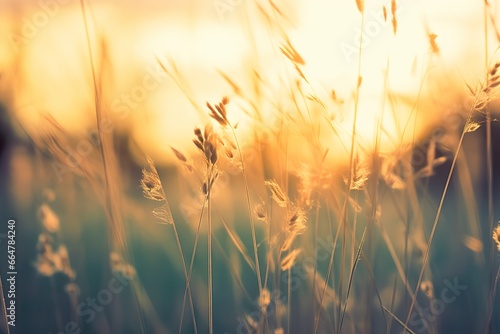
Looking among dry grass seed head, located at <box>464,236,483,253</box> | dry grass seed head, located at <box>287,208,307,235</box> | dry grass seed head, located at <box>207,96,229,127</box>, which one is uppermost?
dry grass seed head, located at <box>207,96,229,127</box>

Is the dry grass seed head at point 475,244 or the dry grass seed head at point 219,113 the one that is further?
the dry grass seed head at point 475,244

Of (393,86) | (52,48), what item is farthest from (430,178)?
(52,48)

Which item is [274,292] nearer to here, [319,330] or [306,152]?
[319,330]

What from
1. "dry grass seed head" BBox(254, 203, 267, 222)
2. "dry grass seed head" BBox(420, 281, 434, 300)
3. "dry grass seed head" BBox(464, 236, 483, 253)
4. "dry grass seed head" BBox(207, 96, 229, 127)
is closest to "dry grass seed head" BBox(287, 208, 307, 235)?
"dry grass seed head" BBox(254, 203, 267, 222)

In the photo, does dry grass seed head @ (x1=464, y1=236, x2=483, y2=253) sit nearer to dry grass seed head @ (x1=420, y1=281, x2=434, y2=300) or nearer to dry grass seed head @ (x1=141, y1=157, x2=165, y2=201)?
dry grass seed head @ (x1=420, y1=281, x2=434, y2=300)

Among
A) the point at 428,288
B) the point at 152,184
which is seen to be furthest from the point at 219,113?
the point at 428,288

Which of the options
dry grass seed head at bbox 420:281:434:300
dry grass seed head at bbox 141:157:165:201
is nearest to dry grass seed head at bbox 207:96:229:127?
dry grass seed head at bbox 141:157:165:201

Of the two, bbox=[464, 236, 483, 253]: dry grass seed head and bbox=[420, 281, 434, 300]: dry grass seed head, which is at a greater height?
bbox=[464, 236, 483, 253]: dry grass seed head

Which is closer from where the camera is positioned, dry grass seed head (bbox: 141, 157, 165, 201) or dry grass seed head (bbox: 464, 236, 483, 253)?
dry grass seed head (bbox: 141, 157, 165, 201)

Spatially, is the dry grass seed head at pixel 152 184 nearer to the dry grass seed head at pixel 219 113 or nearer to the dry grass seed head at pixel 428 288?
the dry grass seed head at pixel 219 113

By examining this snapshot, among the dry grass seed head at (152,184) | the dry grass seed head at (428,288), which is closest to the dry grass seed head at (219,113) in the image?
the dry grass seed head at (152,184)

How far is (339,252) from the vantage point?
4.41 ft

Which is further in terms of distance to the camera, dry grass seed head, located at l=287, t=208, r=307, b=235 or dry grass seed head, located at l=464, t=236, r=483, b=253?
dry grass seed head, located at l=464, t=236, r=483, b=253

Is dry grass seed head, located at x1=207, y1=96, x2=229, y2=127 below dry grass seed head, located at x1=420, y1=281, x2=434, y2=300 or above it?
above
